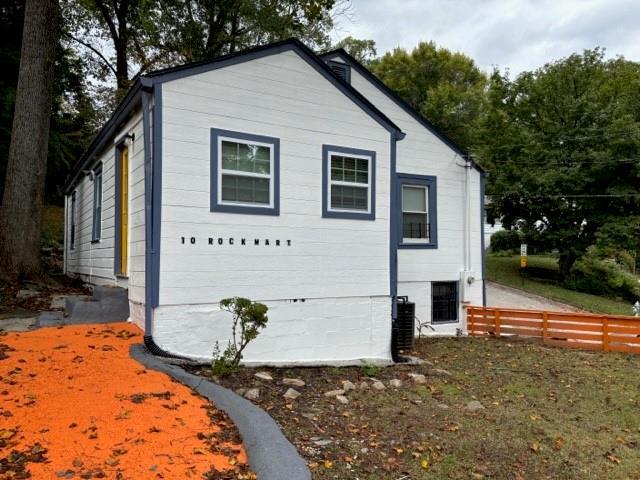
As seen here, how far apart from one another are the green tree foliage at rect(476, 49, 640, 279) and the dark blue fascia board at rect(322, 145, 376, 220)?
14.1 m

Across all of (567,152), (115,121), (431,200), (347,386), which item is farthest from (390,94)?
(567,152)

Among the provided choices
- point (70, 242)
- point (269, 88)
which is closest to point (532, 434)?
point (269, 88)

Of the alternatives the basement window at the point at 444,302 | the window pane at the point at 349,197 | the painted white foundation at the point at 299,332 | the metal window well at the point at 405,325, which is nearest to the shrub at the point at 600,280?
the basement window at the point at 444,302

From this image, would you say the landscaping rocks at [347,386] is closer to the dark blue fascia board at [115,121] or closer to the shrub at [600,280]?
the dark blue fascia board at [115,121]

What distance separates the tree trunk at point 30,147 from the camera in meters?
8.98

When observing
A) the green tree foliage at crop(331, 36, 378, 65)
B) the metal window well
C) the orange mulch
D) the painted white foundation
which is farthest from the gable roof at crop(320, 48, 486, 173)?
the green tree foliage at crop(331, 36, 378, 65)

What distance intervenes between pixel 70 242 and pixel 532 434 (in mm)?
12395

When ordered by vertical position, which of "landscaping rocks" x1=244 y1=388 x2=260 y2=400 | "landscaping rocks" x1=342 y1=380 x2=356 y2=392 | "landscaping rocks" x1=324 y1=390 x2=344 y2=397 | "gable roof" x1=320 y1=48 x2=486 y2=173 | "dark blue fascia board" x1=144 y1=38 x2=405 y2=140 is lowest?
"landscaping rocks" x1=342 y1=380 x2=356 y2=392

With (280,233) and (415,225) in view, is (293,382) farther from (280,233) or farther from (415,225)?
(415,225)

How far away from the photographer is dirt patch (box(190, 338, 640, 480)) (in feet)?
12.4

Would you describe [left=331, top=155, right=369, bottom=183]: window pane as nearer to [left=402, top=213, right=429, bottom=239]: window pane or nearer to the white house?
the white house

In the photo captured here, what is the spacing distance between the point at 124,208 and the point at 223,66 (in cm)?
281

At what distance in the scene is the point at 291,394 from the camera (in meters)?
4.93

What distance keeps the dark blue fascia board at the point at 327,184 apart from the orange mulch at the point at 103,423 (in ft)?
11.9
